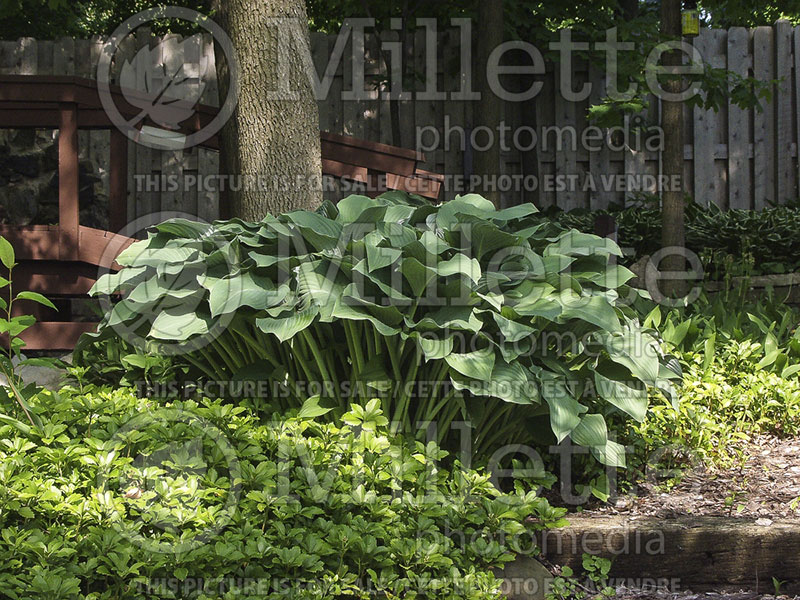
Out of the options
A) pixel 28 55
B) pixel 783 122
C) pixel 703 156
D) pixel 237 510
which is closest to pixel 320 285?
pixel 237 510

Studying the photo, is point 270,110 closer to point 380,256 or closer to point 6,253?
point 380,256

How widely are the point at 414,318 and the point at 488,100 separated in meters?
4.64

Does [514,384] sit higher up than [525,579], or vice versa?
[514,384]

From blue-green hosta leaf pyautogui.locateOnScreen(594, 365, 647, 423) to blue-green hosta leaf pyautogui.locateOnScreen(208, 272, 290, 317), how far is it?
123cm

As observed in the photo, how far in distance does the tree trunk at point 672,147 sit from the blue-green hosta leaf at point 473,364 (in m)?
3.05

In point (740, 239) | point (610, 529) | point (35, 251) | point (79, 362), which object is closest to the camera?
point (610, 529)

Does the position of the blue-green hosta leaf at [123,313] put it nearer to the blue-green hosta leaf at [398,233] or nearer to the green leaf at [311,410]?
the green leaf at [311,410]

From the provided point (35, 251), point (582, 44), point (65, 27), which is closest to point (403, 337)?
point (35, 251)

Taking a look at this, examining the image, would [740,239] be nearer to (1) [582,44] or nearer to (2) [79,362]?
(1) [582,44]

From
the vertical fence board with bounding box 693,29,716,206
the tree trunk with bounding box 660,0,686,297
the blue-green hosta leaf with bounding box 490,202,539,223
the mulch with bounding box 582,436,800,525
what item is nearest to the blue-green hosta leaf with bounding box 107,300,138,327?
the blue-green hosta leaf with bounding box 490,202,539,223

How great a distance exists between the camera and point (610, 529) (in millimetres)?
3123

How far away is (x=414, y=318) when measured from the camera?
10.3ft

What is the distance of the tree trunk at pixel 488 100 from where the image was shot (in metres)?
7.05

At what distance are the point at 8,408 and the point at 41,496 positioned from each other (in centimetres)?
73
